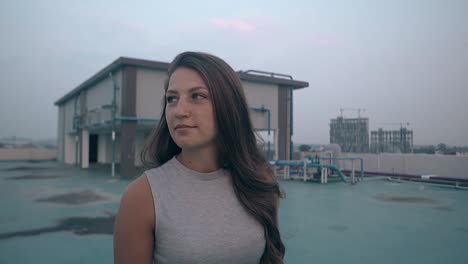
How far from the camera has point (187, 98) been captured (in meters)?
1.12

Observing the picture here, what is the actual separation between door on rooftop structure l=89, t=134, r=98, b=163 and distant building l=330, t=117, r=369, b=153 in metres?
18.1

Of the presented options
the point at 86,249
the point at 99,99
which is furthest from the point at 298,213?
the point at 99,99

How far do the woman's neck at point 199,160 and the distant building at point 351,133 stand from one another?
20.3 m

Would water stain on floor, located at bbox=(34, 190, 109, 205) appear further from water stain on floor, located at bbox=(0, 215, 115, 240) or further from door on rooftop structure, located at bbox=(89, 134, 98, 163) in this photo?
door on rooftop structure, located at bbox=(89, 134, 98, 163)

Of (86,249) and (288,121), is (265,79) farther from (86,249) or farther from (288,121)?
(86,249)

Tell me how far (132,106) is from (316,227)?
8724 mm

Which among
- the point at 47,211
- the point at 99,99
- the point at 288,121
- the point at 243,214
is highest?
the point at 99,99

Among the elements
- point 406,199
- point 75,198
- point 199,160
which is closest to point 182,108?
point 199,160

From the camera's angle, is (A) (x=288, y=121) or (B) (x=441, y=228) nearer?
(B) (x=441, y=228)

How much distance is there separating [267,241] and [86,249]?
11.5 ft

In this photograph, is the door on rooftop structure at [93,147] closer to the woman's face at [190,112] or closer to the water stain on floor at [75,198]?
the water stain on floor at [75,198]

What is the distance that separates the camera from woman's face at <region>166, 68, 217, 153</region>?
1.10m

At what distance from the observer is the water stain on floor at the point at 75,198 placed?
7.15 meters

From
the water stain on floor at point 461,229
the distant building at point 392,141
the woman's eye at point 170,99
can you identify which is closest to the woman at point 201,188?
the woman's eye at point 170,99
